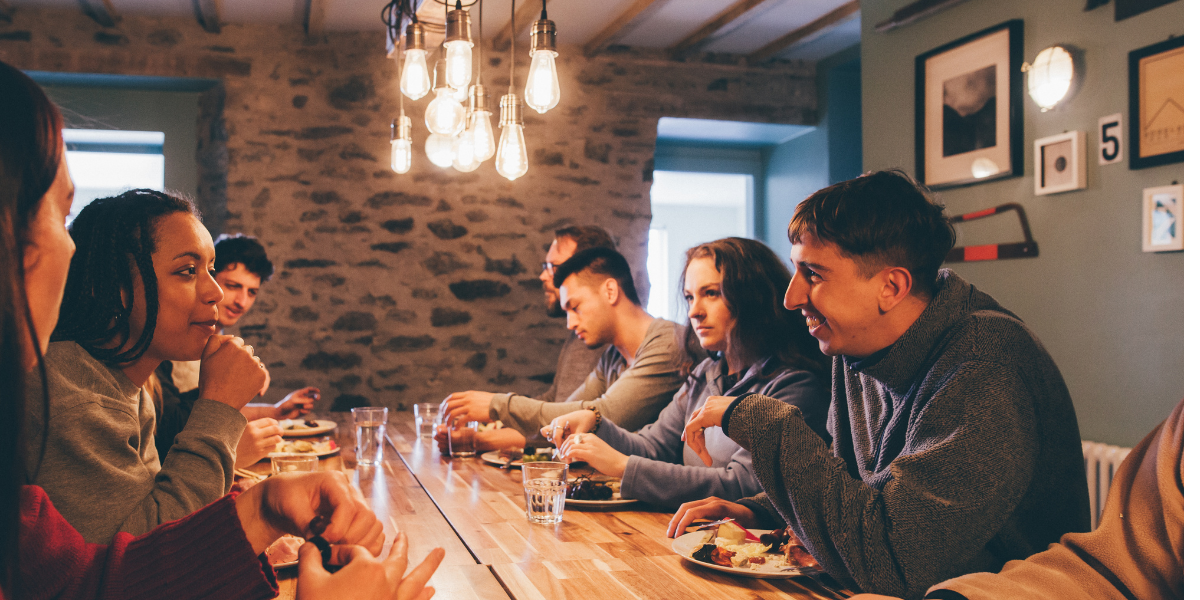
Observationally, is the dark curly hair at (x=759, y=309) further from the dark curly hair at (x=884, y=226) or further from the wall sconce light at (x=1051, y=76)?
the wall sconce light at (x=1051, y=76)

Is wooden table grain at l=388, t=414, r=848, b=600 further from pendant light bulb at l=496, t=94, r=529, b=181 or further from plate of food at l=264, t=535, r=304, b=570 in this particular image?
pendant light bulb at l=496, t=94, r=529, b=181

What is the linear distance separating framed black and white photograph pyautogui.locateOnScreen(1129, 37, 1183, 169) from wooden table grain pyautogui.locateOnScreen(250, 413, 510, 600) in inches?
93.1

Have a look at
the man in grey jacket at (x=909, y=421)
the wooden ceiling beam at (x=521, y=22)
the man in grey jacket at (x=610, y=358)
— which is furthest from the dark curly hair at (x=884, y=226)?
the wooden ceiling beam at (x=521, y=22)

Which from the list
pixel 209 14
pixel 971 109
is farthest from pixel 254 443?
pixel 209 14

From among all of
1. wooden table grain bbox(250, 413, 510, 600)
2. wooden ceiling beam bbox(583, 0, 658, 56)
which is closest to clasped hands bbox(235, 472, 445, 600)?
wooden table grain bbox(250, 413, 510, 600)

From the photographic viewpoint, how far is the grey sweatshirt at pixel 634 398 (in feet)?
8.59

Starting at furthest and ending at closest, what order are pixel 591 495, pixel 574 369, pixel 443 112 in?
pixel 574 369 → pixel 443 112 → pixel 591 495

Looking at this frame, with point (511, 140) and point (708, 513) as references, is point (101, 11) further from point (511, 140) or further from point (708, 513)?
point (708, 513)

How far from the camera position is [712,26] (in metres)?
4.49

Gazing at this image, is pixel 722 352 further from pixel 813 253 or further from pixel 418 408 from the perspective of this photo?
pixel 418 408

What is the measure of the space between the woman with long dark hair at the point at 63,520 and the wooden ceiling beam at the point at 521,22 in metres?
3.19

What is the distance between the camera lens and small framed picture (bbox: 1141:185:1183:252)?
2.45m

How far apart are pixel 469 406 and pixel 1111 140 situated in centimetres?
225

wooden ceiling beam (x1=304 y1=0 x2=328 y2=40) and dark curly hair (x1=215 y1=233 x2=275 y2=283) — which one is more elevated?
wooden ceiling beam (x1=304 y1=0 x2=328 y2=40)
